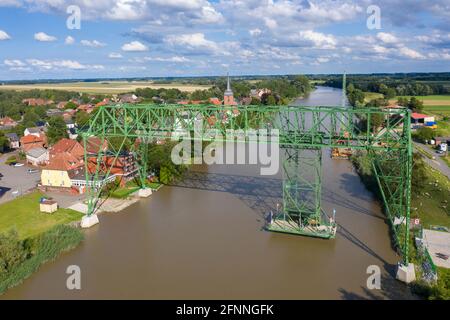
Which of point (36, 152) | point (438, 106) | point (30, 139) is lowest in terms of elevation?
point (36, 152)

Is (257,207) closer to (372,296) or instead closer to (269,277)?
(269,277)

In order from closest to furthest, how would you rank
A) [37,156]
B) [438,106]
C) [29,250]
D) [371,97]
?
[29,250] → [37,156] → [438,106] → [371,97]

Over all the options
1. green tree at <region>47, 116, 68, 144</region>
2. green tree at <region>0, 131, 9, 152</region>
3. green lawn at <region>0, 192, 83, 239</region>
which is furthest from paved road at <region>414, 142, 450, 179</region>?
green tree at <region>0, 131, 9, 152</region>

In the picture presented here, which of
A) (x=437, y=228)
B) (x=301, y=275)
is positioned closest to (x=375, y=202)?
(x=437, y=228)

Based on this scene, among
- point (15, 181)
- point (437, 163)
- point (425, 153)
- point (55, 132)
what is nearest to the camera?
point (15, 181)

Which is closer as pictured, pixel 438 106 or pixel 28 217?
pixel 28 217
